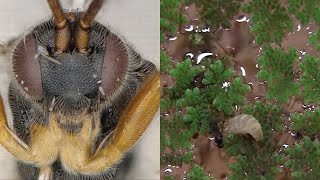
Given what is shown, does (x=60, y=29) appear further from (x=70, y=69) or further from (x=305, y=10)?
(x=305, y=10)

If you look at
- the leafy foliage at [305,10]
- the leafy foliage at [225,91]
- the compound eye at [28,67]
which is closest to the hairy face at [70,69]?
the compound eye at [28,67]

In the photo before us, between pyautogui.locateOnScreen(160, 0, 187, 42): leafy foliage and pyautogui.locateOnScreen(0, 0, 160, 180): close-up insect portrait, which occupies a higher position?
pyautogui.locateOnScreen(160, 0, 187, 42): leafy foliage

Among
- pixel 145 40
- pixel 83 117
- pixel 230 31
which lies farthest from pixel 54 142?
pixel 230 31

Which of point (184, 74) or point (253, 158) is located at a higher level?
point (184, 74)

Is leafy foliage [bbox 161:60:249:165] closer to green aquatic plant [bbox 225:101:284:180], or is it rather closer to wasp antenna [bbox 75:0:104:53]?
green aquatic plant [bbox 225:101:284:180]

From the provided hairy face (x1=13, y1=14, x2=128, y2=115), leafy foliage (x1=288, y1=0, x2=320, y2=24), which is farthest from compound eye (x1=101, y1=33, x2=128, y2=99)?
leafy foliage (x1=288, y1=0, x2=320, y2=24)

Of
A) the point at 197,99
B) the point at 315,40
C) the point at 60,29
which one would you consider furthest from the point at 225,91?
the point at 60,29
